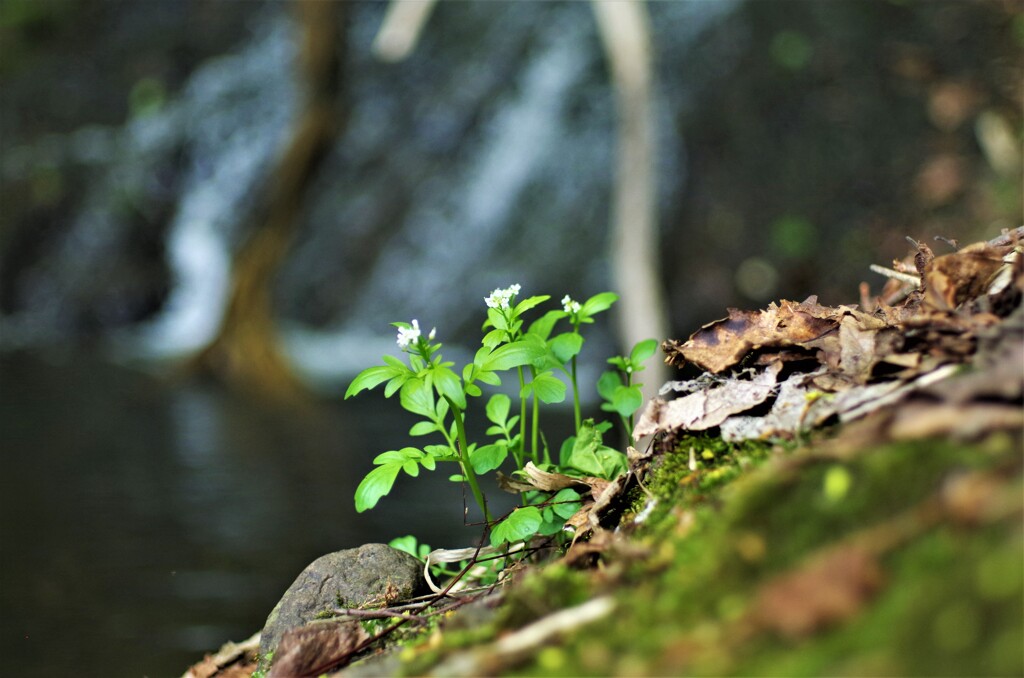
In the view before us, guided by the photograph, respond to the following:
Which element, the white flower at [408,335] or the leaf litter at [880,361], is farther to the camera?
the white flower at [408,335]

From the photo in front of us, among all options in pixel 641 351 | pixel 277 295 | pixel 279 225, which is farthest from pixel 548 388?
pixel 277 295

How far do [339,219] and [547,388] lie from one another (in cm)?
933

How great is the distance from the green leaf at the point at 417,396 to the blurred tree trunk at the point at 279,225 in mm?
6918

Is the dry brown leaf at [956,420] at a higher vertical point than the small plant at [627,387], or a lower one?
lower

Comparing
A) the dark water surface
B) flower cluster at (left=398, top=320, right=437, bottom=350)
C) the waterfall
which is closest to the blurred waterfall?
the waterfall

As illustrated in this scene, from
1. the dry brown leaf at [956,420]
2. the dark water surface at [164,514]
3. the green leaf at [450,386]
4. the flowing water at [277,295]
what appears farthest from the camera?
the flowing water at [277,295]

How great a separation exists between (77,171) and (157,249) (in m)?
1.85

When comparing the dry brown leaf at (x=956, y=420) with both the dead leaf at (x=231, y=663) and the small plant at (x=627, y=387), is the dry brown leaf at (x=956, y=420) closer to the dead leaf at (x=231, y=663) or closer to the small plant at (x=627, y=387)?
the small plant at (x=627, y=387)

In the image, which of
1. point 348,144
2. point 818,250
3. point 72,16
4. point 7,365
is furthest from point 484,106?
point 72,16

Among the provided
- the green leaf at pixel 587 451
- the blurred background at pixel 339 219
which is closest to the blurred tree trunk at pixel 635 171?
the blurred background at pixel 339 219

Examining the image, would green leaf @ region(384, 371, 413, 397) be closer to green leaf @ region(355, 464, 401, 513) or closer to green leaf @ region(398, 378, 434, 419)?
green leaf @ region(398, 378, 434, 419)

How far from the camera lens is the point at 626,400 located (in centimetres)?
143

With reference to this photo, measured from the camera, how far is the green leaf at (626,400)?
1.42m

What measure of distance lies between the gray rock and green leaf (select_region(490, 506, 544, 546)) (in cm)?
21
